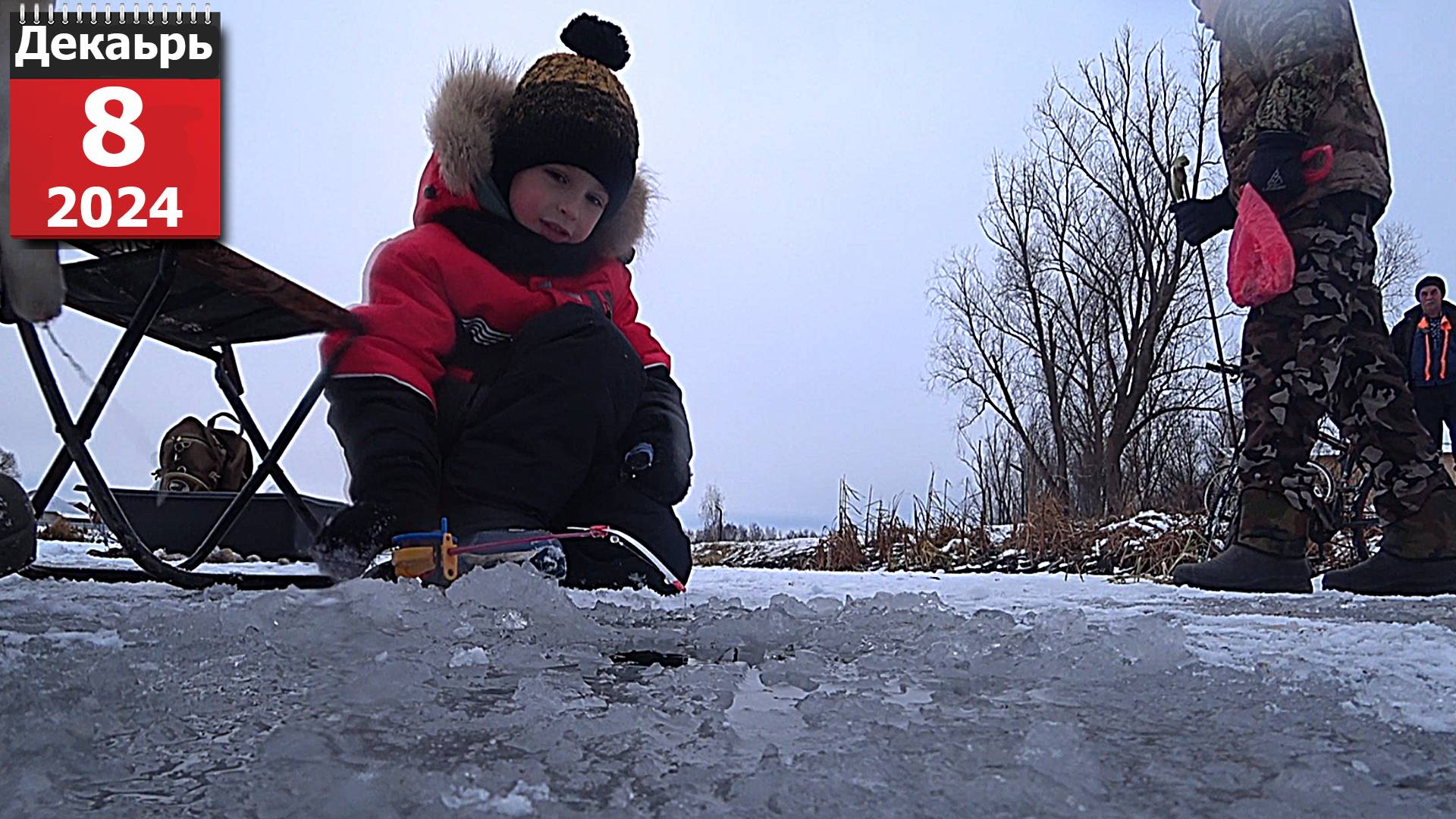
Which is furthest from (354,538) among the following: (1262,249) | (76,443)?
(1262,249)

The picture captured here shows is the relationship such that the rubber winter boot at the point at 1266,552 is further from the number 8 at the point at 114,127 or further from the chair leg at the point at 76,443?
the number 8 at the point at 114,127

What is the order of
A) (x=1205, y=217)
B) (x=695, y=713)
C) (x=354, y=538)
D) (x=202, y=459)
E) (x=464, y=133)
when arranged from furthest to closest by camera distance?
(x=202, y=459) → (x=1205, y=217) → (x=464, y=133) → (x=354, y=538) → (x=695, y=713)

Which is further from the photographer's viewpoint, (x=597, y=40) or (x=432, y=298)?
(x=597, y=40)

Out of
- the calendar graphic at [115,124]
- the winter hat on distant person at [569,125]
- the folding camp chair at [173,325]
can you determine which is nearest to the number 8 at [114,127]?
the calendar graphic at [115,124]

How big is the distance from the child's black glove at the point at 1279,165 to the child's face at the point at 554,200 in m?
1.52

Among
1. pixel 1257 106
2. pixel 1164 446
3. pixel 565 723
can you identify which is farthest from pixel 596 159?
pixel 1164 446

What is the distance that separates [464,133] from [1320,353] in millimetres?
1969

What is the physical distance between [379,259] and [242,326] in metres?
0.32

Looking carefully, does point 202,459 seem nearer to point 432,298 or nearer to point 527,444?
point 432,298

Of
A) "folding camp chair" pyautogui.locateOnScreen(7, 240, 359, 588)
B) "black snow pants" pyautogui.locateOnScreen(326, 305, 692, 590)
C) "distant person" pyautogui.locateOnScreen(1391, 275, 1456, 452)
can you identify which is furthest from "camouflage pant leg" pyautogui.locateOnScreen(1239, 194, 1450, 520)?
"distant person" pyautogui.locateOnScreen(1391, 275, 1456, 452)

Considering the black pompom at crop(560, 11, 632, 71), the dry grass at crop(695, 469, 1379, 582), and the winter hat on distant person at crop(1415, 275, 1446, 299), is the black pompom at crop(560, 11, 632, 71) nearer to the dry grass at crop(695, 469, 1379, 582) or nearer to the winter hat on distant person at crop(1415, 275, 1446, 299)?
the dry grass at crop(695, 469, 1379, 582)

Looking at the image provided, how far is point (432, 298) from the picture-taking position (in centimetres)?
208

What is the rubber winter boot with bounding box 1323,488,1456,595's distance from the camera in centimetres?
197

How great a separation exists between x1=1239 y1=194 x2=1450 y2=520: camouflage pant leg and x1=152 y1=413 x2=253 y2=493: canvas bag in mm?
2926
